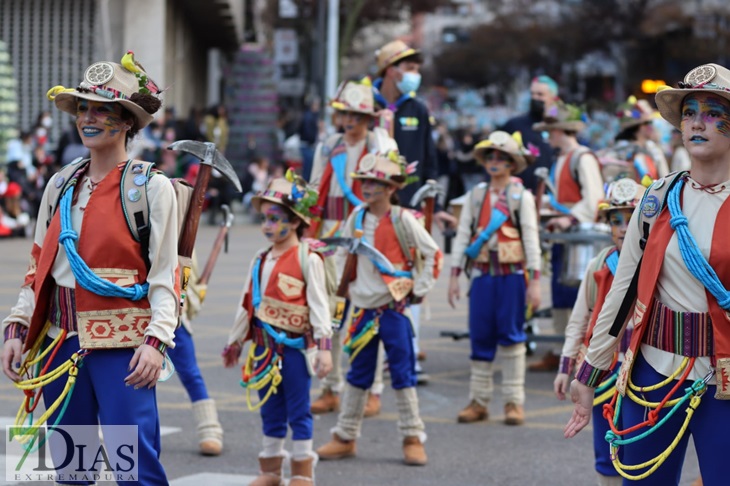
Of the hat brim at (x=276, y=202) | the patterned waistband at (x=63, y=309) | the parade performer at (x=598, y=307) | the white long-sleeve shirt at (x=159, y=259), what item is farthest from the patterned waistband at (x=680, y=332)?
the hat brim at (x=276, y=202)

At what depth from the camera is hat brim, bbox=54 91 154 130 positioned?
5.36 m

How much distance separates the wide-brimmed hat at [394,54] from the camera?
35.9ft

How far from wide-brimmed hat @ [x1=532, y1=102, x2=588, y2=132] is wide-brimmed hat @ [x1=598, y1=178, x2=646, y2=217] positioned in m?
4.54

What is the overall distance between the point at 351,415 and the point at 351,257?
1019 millimetres

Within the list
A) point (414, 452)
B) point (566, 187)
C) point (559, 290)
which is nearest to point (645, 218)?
point (414, 452)

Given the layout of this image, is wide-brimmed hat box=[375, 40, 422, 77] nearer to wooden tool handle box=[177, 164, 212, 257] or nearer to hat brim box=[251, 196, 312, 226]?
hat brim box=[251, 196, 312, 226]

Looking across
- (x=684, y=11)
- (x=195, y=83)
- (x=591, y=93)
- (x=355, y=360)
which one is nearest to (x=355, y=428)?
(x=355, y=360)

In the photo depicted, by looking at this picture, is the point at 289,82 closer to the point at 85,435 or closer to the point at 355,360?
the point at 355,360

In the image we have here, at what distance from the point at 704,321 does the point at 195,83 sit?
130ft

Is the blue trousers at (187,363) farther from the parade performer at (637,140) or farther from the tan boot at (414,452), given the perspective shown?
the parade performer at (637,140)

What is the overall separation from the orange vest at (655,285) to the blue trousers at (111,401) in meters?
1.77

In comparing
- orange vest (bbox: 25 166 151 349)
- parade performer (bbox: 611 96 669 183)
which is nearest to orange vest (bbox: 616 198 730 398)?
orange vest (bbox: 25 166 151 349)

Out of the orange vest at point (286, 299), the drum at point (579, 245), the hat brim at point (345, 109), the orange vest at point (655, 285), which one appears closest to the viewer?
the orange vest at point (655, 285)

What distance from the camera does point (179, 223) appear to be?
561 centimetres
